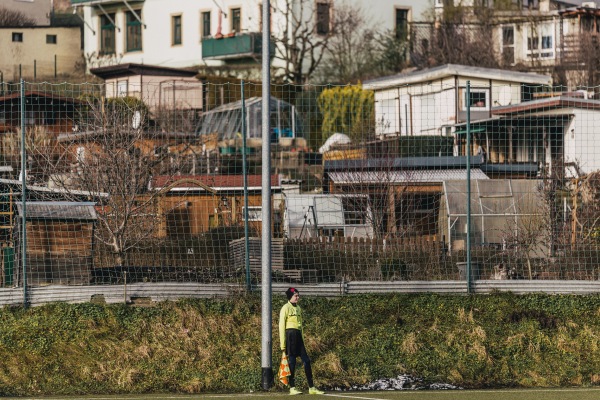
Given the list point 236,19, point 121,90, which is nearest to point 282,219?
point 121,90

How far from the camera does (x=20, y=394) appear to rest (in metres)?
16.0

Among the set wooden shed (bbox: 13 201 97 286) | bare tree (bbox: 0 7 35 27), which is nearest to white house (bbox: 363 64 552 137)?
wooden shed (bbox: 13 201 97 286)

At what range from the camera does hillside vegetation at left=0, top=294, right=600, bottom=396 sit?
1656cm

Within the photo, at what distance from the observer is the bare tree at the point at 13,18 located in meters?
67.4

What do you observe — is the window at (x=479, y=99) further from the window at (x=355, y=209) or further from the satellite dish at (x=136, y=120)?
the satellite dish at (x=136, y=120)

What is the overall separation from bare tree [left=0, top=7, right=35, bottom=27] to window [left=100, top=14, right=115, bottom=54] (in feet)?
16.0

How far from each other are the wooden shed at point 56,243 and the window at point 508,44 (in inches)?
1511

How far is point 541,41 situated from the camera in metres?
56.4

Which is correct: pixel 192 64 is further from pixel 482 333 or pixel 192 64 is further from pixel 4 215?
pixel 482 333

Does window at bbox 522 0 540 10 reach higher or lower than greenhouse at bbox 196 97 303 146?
higher

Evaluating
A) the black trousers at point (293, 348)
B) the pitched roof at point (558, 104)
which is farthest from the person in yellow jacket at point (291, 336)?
the pitched roof at point (558, 104)

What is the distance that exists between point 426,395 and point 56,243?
822 cm

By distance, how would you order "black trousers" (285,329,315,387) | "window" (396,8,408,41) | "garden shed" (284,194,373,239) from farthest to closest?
"window" (396,8,408,41), "garden shed" (284,194,373,239), "black trousers" (285,329,315,387)

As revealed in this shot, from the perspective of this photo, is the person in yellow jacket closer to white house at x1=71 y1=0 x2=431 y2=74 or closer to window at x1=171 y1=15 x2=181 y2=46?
white house at x1=71 y1=0 x2=431 y2=74
